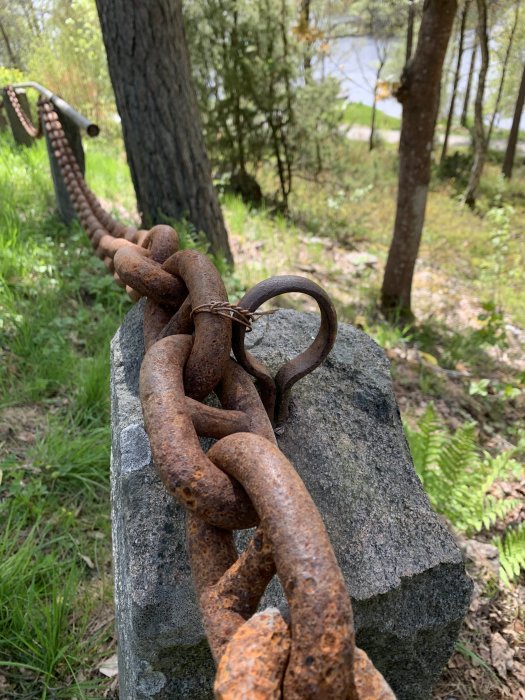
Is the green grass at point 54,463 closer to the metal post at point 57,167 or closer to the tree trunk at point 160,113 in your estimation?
the metal post at point 57,167

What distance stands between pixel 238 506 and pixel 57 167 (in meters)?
4.19

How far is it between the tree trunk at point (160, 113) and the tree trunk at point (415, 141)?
6.28 feet

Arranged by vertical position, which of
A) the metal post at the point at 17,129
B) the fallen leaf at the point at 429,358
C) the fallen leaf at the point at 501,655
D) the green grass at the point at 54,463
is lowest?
the fallen leaf at the point at 429,358

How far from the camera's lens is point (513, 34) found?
1658cm

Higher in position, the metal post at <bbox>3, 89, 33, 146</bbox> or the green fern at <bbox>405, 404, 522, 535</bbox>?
the metal post at <bbox>3, 89, 33, 146</bbox>

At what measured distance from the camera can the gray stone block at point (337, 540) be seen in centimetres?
116

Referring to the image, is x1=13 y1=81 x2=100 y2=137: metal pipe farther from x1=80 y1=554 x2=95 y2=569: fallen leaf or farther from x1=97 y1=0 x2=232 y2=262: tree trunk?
x1=80 y1=554 x2=95 y2=569: fallen leaf

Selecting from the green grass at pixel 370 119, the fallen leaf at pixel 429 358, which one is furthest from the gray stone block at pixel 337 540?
the green grass at pixel 370 119

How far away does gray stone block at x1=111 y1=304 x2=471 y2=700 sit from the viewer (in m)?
1.16

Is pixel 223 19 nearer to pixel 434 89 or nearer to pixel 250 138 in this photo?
pixel 250 138

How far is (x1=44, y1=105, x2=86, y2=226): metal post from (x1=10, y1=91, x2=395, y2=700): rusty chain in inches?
141

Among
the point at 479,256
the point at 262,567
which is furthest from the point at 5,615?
the point at 479,256

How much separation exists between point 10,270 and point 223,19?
560 cm

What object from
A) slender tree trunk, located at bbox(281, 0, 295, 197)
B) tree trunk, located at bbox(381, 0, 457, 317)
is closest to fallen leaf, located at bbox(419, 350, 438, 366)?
tree trunk, located at bbox(381, 0, 457, 317)
